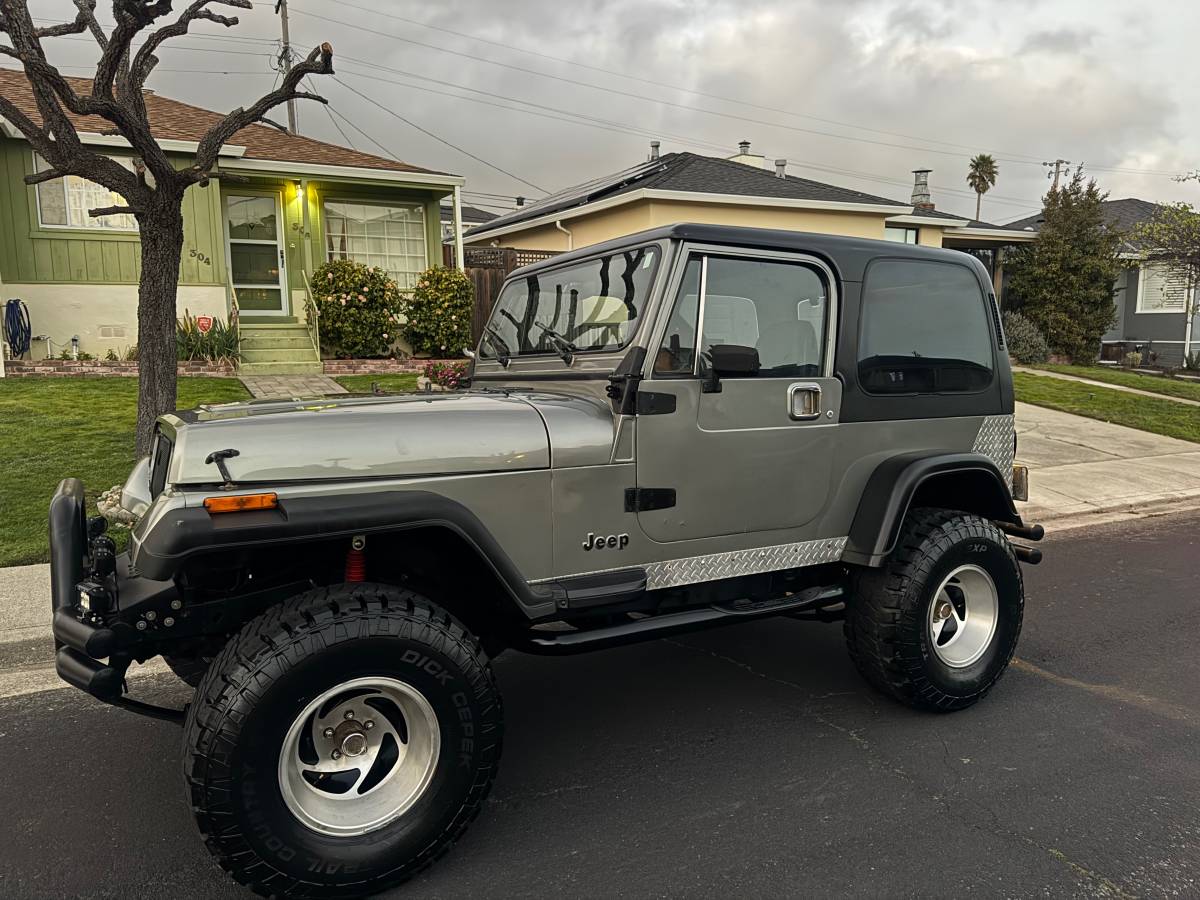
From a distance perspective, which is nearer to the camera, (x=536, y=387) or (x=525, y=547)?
(x=525, y=547)

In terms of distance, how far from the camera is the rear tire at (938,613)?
3.52 metres

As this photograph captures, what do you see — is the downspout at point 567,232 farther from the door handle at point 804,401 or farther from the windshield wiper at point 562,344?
the door handle at point 804,401

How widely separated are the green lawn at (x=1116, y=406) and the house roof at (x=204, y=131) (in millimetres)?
12550

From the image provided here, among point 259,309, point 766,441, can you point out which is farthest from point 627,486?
point 259,309

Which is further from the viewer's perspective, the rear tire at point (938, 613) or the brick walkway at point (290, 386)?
the brick walkway at point (290, 386)

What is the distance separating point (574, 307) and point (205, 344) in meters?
11.1

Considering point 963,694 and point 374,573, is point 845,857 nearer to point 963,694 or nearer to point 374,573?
point 963,694

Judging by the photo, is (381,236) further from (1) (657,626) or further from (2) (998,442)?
(1) (657,626)

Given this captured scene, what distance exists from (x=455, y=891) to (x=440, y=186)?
15.7m

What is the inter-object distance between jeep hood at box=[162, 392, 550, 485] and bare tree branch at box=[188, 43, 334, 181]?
4474 mm

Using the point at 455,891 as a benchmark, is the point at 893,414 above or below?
above

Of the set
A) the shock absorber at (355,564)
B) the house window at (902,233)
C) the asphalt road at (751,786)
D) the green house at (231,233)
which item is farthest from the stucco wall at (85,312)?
the house window at (902,233)

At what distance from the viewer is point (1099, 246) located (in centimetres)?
2150

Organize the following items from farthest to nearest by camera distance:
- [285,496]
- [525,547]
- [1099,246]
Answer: [1099,246]
[525,547]
[285,496]
